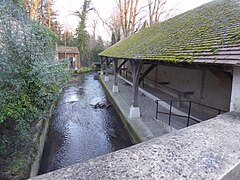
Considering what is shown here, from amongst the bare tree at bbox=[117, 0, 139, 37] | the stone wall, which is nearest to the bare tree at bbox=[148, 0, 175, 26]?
the bare tree at bbox=[117, 0, 139, 37]

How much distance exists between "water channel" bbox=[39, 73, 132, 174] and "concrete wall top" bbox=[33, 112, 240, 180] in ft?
13.9

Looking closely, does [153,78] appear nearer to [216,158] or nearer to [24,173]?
[24,173]

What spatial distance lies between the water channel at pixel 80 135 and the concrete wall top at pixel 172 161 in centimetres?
423

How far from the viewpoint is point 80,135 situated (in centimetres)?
723

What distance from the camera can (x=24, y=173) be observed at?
406 centimetres

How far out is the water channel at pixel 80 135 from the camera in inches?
224

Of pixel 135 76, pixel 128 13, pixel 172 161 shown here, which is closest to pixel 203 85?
pixel 135 76

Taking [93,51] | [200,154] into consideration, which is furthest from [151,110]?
[93,51]

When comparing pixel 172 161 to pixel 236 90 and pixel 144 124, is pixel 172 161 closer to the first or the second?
pixel 236 90

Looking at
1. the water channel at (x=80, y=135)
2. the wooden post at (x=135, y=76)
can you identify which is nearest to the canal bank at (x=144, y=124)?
the wooden post at (x=135, y=76)

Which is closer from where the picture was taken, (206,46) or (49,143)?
(206,46)

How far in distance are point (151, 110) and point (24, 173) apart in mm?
5321

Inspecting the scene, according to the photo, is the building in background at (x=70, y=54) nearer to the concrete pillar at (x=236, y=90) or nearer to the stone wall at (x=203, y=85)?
the stone wall at (x=203, y=85)

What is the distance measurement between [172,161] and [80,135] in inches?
242
